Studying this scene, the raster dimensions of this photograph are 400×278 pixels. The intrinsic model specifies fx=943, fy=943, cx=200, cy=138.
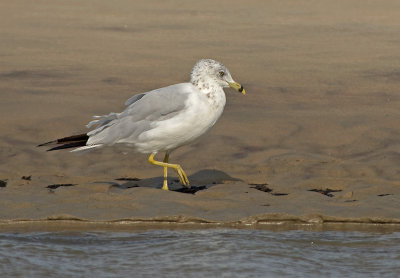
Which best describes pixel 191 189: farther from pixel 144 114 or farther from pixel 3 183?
pixel 3 183

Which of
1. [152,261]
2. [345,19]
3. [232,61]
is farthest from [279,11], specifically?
[152,261]

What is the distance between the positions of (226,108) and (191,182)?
2.73m

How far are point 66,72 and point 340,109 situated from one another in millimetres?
4200

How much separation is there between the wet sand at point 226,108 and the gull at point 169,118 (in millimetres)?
412

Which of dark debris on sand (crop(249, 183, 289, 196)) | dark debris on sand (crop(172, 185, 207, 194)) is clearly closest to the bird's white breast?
dark debris on sand (crop(172, 185, 207, 194))

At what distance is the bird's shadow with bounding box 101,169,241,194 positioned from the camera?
8719 mm

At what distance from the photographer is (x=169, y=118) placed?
330 inches

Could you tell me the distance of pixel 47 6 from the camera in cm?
1883

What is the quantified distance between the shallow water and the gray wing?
146 cm

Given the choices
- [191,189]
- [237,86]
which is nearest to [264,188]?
[191,189]

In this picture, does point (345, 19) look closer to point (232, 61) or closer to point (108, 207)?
point (232, 61)

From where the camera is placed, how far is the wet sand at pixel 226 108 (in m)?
7.93

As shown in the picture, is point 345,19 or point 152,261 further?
point 345,19

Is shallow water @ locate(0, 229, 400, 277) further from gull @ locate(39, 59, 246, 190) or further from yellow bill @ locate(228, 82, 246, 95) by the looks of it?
yellow bill @ locate(228, 82, 246, 95)
